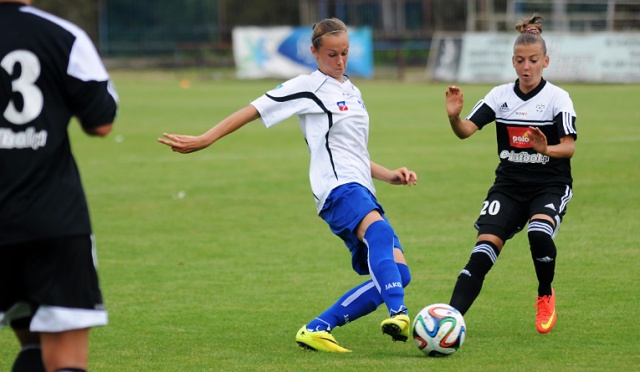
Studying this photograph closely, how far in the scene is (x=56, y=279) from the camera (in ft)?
12.9

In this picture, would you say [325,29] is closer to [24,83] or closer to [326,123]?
[326,123]

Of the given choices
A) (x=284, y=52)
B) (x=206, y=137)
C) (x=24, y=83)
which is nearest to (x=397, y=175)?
(x=206, y=137)

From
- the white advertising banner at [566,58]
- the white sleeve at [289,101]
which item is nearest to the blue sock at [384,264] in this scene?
the white sleeve at [289,101]

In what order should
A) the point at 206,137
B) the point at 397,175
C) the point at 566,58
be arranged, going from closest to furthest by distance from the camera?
the point at 206,137 → the point at 397,175 → the point at 566,58

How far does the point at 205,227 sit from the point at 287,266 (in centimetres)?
234

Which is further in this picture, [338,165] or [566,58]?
[566,58]

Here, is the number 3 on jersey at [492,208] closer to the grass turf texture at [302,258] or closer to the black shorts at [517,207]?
the black shorts at [517,207]

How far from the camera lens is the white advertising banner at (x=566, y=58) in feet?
98.9

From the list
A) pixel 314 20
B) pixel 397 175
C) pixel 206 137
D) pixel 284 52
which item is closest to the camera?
pixel 206 137

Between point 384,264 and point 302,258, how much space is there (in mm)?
3528

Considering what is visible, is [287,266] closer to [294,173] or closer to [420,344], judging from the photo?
[420,344]

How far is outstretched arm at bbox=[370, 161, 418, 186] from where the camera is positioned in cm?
621

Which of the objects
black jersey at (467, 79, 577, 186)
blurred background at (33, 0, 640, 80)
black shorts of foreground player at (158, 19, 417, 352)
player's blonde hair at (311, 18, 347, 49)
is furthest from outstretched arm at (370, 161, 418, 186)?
blurred background at (33, 0, 640, 80)

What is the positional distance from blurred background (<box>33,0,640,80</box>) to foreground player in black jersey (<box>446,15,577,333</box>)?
87.3 feet
